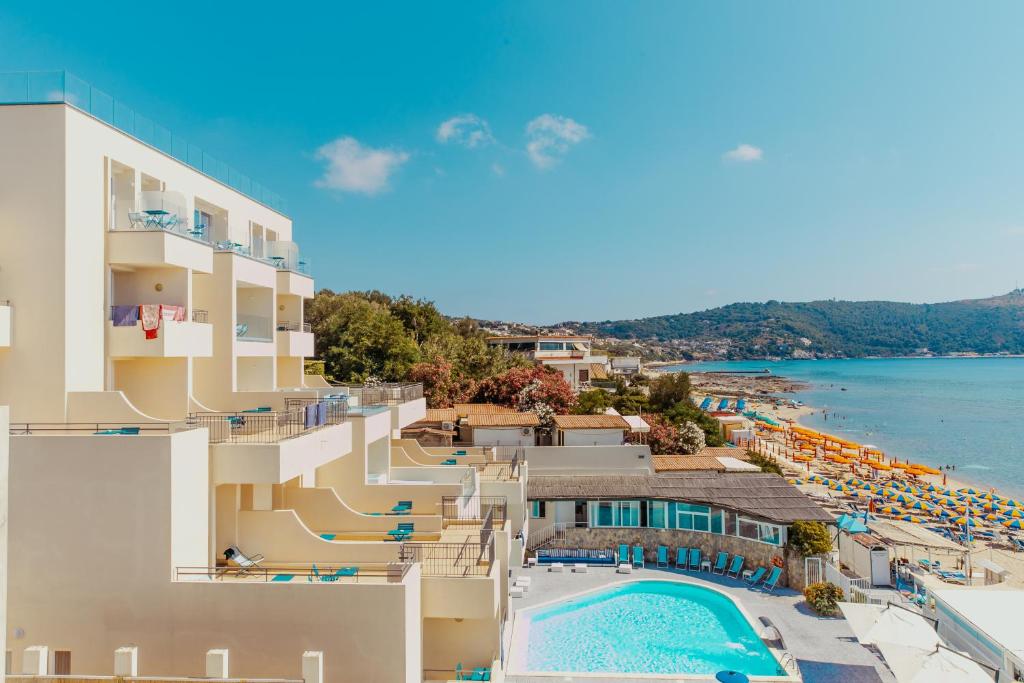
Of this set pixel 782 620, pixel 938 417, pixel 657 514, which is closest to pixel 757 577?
pixel 782 620

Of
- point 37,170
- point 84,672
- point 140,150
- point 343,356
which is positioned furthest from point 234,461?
point 343,356

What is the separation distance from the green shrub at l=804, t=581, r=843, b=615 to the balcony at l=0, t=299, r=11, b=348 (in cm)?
2240

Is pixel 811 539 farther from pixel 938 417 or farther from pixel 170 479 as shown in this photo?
pixel 938 417

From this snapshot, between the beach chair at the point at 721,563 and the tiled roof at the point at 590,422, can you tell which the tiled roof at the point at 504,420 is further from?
the beach chair at the point at 721,563

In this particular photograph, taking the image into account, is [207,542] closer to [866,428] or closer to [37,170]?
[37,170]

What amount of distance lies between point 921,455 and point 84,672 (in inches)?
2753

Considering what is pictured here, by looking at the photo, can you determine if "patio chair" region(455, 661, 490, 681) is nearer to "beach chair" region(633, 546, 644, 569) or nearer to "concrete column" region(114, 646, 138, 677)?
"concrete column" region(114, 646, 138, 677)

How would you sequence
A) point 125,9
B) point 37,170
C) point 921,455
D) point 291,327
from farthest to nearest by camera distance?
point 921,455, point 291,327, point 125,9, point 37,170

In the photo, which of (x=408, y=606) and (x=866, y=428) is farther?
(x=866, y=428)

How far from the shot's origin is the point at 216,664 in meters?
9.69

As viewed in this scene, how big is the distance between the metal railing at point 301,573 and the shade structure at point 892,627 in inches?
414

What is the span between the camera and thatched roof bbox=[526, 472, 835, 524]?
22047 millimetres

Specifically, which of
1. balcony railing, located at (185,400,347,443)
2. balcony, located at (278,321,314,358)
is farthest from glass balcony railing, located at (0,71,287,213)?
balcony railing, located at (185,400,347,443)

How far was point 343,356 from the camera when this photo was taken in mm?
40000
